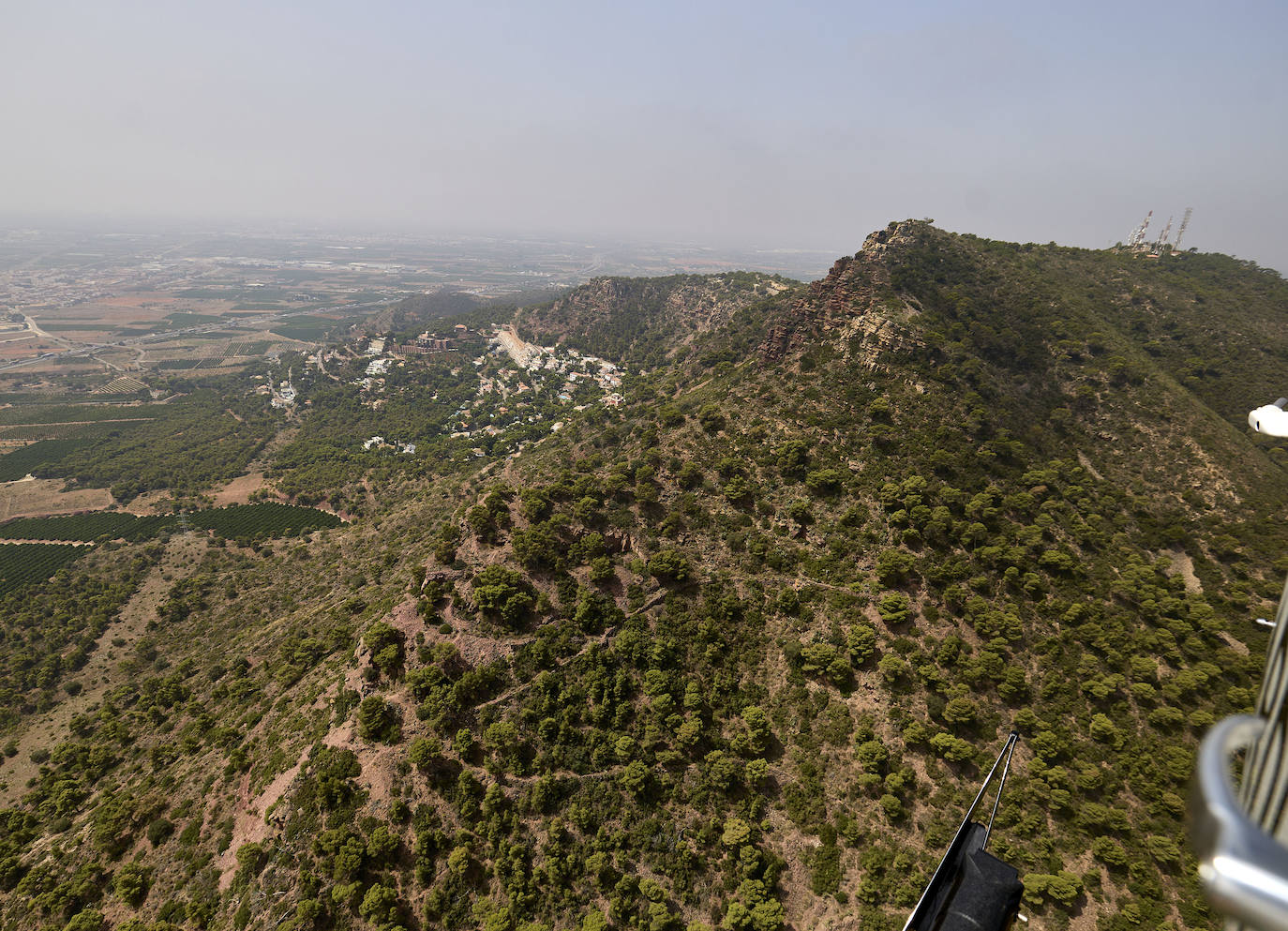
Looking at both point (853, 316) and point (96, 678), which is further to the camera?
point (853, 316)

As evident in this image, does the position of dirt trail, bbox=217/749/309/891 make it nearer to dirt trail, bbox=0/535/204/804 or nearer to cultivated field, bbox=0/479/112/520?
dirt trail, bbox=0/535/204/804

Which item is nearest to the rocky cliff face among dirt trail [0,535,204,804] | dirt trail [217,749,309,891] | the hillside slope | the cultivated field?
the hillside slope

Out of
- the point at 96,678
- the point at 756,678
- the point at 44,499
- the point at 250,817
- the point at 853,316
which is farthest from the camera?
the point at 44,499

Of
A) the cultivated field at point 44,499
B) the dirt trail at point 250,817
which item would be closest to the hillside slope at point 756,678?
the dirt trail at point 250,817

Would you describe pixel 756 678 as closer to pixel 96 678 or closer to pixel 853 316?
pixel 853 316

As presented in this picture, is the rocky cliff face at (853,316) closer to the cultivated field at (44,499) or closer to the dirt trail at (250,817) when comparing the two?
the dirt trail at (250,817)

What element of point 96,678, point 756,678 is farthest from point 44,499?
point 756,678

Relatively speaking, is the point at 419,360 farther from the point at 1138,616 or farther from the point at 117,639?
the point at 1138,616
